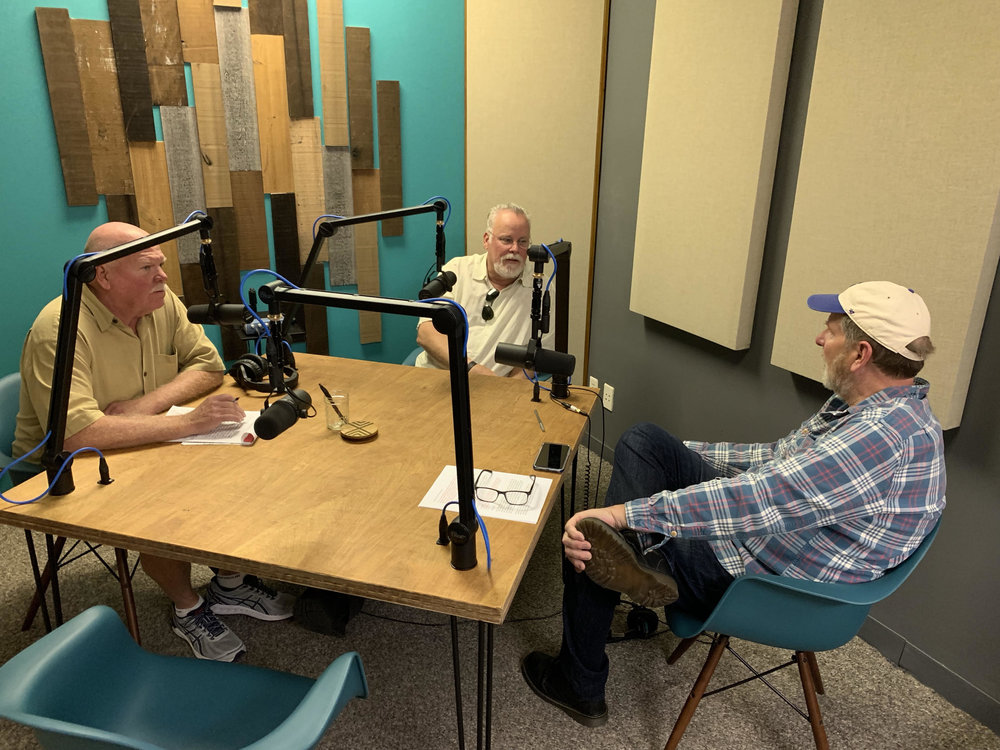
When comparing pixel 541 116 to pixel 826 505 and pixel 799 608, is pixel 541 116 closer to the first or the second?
pixel 826 505

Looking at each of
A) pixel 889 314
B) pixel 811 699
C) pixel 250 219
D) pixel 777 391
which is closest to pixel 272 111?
pixel 250 219

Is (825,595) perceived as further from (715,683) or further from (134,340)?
(134,340)

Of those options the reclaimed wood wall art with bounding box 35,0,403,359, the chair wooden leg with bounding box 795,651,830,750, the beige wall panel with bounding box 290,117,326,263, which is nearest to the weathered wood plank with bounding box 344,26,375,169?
the reclaimed wood wall art with bounding box 35,0,403,359

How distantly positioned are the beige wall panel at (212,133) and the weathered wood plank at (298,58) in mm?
314

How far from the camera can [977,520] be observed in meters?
1.96

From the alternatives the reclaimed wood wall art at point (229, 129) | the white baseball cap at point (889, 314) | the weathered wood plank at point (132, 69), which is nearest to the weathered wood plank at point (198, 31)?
the reclaimed wood wall art at point (229, 129)

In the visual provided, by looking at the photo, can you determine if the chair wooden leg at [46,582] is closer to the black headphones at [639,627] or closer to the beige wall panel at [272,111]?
the black headphones at [639,627]

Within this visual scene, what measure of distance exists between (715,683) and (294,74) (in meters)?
3.05

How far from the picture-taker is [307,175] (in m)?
3.39

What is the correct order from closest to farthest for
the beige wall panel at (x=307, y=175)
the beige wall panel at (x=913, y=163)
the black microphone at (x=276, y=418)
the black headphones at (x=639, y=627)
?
the black microphone at (x=276, y=418)
the beige wall panel at (x=913, y=163)
the black headphones at (x=639, y=627)
the beige wall panel at (x=307, y=175)

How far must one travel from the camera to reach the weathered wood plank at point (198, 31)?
9.70ft

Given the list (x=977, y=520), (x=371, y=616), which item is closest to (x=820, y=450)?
(x=977, y=520)

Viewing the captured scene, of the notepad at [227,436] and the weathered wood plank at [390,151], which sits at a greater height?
the weathered wood plank at [390,151]

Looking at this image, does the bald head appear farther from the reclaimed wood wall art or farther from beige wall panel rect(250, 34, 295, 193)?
beige wall panel rect(250, 34, 295, 193)
